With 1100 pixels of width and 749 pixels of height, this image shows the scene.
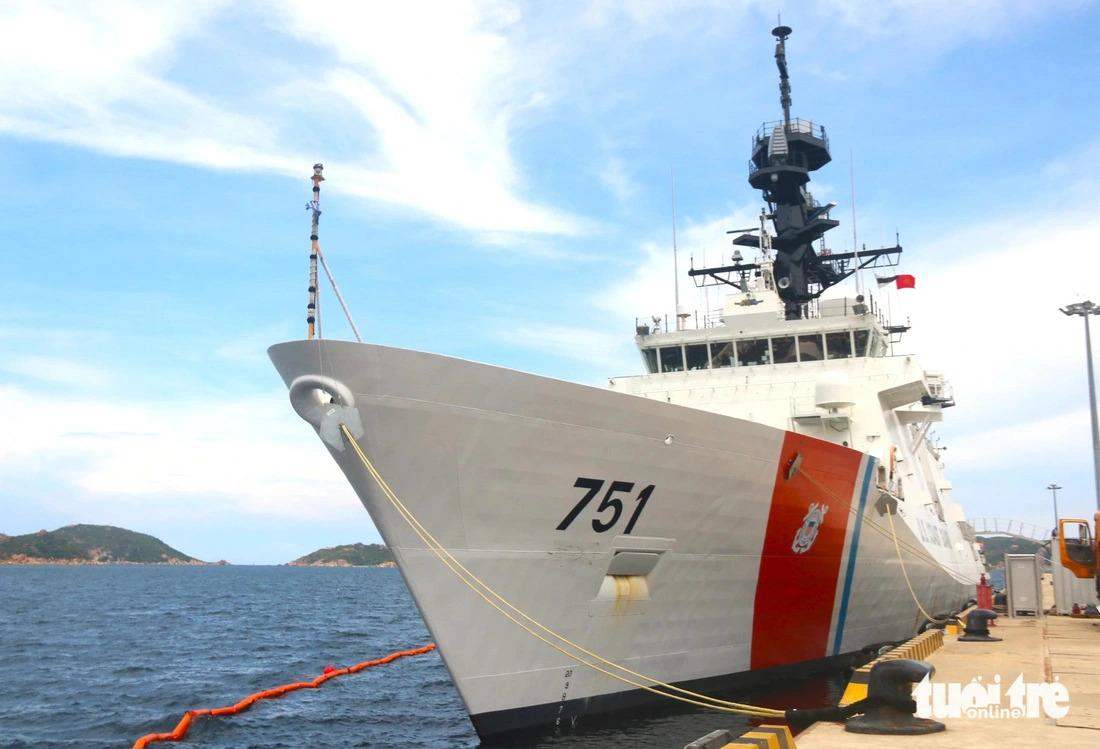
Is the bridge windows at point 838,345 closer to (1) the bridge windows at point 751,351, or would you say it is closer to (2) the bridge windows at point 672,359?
(1) the bridge windows at point 751,351

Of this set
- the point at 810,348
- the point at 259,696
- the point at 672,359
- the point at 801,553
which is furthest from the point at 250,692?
the point at 810,348

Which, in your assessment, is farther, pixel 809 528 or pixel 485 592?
pixel 809 528

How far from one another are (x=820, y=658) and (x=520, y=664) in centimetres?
539

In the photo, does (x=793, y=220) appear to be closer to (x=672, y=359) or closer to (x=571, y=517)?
(x=672, y=359)

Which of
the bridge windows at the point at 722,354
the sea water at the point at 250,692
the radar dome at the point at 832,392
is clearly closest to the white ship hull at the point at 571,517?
the sea water at the point at 250,692

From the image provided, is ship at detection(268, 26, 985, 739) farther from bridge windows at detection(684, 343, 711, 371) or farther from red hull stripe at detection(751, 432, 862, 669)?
bridge windows at detection(684, 343, 711, 371)

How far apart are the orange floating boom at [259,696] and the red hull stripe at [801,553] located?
18.2 feet

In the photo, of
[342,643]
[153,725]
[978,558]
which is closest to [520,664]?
[153,725]

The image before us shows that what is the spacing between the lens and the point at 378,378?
7.84 m

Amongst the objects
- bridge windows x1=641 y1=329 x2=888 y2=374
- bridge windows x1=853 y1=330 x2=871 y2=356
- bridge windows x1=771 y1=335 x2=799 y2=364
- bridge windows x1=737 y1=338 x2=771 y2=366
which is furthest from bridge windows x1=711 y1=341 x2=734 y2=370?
bridge windows x1=853 y1=330 x2=871 y2=356

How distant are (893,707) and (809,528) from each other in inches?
197

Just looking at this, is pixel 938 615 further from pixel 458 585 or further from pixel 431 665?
pixel 458 585

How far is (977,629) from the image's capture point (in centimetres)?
1171

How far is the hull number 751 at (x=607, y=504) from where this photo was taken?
28.2ft
